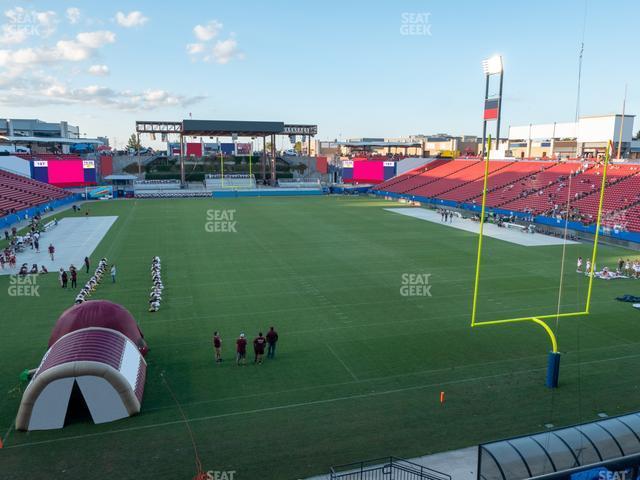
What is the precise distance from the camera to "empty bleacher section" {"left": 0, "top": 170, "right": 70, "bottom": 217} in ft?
151

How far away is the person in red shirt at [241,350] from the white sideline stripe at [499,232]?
2693 centimetres

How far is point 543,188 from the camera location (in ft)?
173

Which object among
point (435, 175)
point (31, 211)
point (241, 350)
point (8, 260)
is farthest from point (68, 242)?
point (435, 175)

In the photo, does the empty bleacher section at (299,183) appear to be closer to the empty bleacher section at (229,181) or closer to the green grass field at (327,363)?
the empty bleacher section at (229,181)

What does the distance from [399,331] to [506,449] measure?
9.24 m

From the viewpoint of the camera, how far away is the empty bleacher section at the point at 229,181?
83062mm

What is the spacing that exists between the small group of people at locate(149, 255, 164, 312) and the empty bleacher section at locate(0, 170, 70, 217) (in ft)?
75.5

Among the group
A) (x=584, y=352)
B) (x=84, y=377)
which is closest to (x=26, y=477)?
(x=84, y=377)

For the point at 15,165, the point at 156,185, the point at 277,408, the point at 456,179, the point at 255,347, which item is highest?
the point at 15,165

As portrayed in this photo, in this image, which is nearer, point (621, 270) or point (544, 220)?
point (621, 270)

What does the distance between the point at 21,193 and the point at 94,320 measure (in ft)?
150

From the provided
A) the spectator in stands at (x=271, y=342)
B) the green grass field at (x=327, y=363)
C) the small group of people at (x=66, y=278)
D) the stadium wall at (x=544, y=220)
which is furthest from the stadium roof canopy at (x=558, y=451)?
the stadium wall at (x=544, y=220)

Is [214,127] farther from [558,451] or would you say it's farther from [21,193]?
[558,451]

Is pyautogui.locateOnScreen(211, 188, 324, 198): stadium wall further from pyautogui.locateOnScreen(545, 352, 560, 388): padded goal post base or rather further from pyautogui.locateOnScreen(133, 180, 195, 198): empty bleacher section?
pyautogui.locateOnScreen(545, 352, 560, 388): padded goal post base
